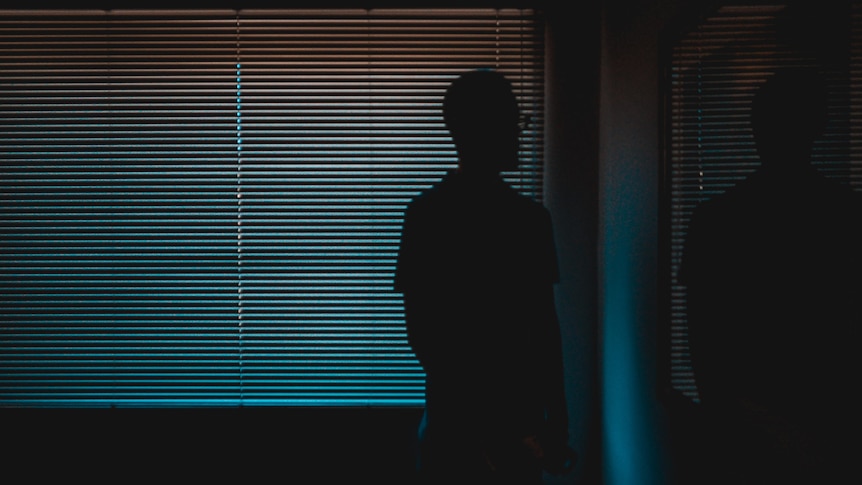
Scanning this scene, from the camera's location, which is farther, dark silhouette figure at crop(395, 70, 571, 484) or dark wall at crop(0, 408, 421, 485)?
dark wall at crop(0, 408, 421, 485)

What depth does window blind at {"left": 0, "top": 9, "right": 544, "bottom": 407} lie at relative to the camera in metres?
2.34

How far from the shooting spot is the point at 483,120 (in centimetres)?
138

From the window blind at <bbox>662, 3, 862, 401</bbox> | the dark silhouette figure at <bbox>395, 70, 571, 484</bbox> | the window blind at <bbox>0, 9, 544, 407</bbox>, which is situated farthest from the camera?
the window blind at <bbox>0, 9, 544, 407</bbox>

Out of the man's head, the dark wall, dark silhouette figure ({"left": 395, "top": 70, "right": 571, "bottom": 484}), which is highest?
the man's head

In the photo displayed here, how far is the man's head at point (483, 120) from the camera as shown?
1.38m

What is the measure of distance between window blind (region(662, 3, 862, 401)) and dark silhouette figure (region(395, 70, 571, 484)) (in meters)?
0.51

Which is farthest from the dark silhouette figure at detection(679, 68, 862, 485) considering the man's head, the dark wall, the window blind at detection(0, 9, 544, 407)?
the dark wall

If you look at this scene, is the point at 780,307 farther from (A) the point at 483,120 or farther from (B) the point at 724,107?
(A) the point at 483,120

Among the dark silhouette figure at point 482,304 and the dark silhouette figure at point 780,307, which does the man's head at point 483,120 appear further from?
the dark silhouette figure at point 780,307

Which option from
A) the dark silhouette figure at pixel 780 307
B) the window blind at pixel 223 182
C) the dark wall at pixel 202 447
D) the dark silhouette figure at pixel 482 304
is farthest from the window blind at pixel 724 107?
the dark wall at pixel 202 447

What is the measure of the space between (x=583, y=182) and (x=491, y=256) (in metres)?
1.16

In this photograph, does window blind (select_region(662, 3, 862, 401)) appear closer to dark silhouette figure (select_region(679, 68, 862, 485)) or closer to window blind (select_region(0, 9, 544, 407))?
dark silhouette figure (select_region(679, 68, 862, 485))

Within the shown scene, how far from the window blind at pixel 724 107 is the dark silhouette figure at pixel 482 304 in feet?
1.68

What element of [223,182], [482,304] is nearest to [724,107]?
[482,304]
